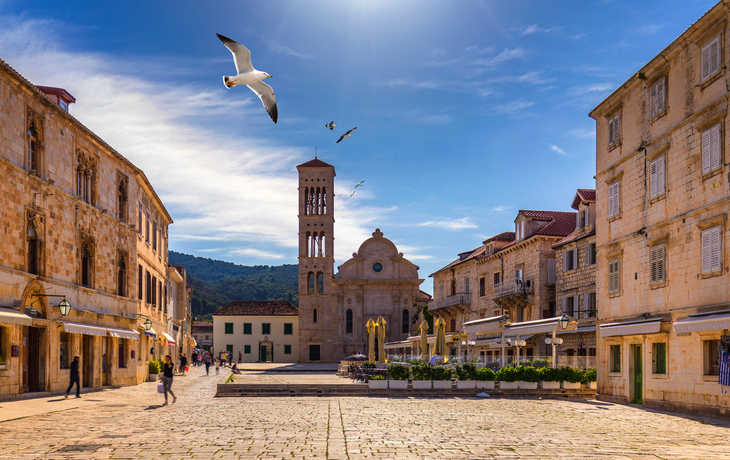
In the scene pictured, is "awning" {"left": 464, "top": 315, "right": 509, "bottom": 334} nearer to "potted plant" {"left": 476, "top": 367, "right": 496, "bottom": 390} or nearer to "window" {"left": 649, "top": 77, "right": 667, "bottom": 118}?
"potted plant" {"left": 476, "top": 367, "right": 496, "bottom": 390}


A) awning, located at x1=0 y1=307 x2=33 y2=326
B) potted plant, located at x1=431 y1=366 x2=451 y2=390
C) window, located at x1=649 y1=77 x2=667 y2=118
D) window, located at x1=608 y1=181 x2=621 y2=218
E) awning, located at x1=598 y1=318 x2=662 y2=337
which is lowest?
potted plant, located at x1=431 y1=366 x2=451 y2=390

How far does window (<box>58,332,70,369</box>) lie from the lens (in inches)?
956

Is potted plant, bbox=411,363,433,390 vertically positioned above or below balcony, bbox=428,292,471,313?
below

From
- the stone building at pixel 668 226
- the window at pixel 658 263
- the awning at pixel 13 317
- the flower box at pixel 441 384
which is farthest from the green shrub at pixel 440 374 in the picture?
the awning at pixel 13 317

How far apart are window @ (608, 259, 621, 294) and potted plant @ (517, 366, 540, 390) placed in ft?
14.3

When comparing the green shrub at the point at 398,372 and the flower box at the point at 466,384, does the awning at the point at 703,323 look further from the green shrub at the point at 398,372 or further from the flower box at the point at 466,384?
the green shrub at the point at 398,372

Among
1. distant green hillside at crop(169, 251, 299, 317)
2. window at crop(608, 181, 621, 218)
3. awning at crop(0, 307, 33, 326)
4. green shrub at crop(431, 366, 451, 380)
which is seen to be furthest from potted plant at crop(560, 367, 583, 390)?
distant green hillside at crop(169, 251, 299, 317)

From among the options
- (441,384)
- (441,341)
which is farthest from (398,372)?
(441,341)

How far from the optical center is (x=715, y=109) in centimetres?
1742

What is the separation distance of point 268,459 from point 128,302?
2374 cm

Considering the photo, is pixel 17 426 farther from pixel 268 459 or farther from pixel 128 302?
pixel 128 302

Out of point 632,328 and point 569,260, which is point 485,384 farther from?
point 569,260

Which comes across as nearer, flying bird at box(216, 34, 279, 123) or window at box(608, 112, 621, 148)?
flying bird at box(216, 34, 279, 123)

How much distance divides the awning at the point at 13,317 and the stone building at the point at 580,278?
82.5 feet
